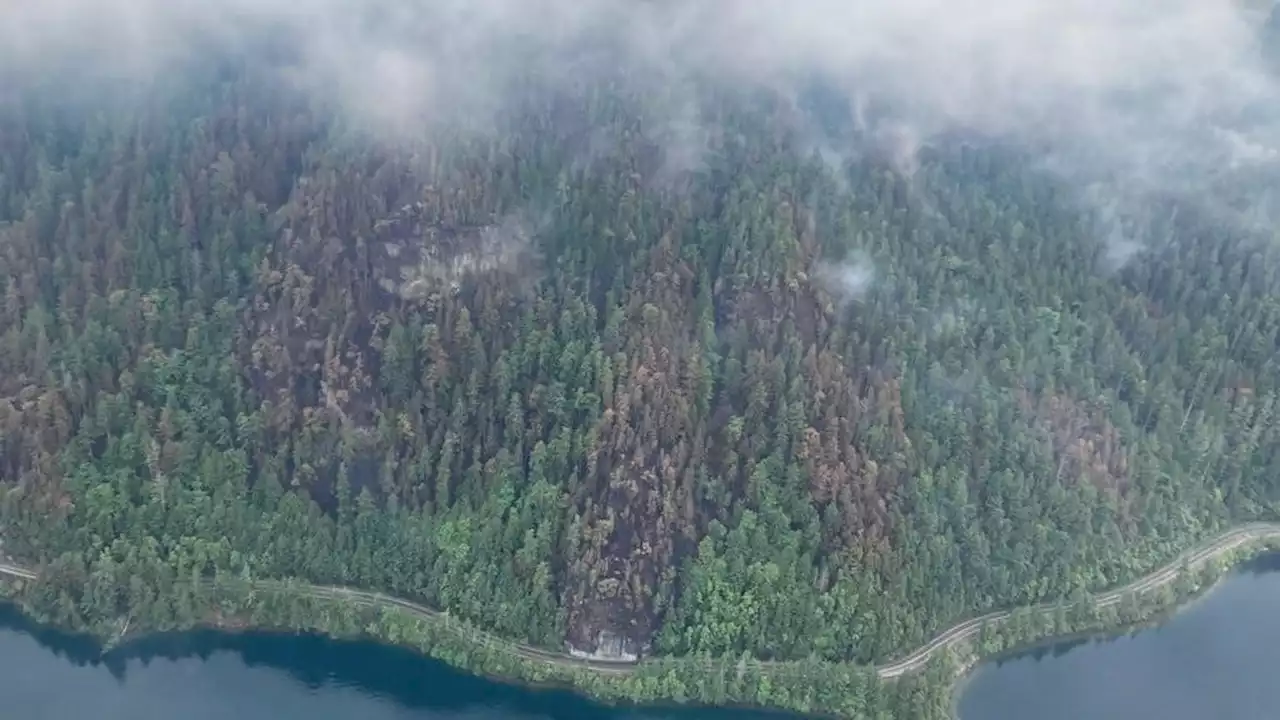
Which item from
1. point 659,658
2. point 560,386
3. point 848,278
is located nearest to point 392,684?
point 659,658

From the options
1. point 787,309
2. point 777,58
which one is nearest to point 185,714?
point 787,309

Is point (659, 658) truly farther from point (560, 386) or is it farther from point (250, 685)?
point (250, 685)

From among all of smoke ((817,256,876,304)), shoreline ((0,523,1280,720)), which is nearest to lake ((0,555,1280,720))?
shoreline ((0,523,1280,720))

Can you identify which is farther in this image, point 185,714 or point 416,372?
point 416,372

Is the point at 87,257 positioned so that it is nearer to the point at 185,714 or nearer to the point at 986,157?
the point at 185,714

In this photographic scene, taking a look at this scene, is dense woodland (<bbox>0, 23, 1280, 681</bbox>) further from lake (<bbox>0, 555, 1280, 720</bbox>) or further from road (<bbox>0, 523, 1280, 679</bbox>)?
lake (<bbox>0, 555, 1280, 720</bbox>)
